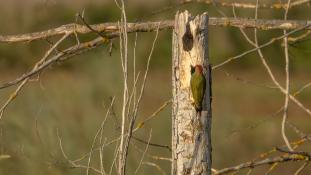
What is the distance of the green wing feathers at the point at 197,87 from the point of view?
2.97 metres

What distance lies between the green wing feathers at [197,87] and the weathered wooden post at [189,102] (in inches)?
0.9

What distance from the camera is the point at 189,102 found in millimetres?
3021

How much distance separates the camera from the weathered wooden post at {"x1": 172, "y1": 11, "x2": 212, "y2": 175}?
3.01m

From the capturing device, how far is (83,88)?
9.51 m

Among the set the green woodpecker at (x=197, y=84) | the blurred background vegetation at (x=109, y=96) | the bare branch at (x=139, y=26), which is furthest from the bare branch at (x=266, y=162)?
the green woodpecker at (x=197, y=84)

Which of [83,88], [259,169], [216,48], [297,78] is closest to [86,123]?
[83,88]

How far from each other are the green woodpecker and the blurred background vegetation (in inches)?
13.5

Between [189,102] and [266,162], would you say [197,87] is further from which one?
[266,162]

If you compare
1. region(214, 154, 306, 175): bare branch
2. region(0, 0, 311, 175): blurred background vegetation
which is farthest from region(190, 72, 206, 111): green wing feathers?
region(214, 154, 306, 175): bare branch

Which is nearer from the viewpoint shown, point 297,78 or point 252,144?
point 252,144

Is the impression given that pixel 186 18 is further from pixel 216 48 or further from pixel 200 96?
pixel 216 48

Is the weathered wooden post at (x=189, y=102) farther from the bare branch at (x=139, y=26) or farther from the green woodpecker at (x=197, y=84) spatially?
the bare branch at (x=139, y=26)

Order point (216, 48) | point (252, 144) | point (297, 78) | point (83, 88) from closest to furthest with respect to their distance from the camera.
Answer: point (83, 88), point (252, 144), point (216, 48), point (297, 78)

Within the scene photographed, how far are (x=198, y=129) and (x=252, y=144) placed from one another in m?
9.23
